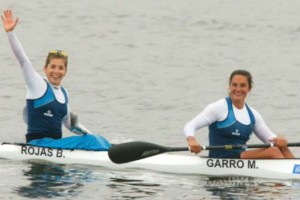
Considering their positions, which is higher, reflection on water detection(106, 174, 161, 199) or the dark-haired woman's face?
the dark-haired woman's face

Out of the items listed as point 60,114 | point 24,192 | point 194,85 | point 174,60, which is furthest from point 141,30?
point 24,192

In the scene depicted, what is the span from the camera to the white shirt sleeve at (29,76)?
16641 millimetres

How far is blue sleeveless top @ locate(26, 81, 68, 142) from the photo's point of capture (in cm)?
1723

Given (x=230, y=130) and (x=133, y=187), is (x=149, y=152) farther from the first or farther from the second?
(x=230, y=130)

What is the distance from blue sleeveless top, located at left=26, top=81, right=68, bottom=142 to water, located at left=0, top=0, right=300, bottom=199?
24.2 inches

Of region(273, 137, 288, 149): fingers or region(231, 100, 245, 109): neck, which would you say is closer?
region(273, 137, 288, 149): fingers

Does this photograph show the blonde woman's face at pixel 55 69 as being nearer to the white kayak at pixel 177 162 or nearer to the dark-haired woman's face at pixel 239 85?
the white kayak at pixel 177 162

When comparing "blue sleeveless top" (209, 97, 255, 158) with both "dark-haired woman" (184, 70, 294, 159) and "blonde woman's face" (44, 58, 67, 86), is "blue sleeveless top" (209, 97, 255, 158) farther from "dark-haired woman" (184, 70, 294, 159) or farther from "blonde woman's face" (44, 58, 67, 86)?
"blonde woman's face" (44, 58, 67, 86)

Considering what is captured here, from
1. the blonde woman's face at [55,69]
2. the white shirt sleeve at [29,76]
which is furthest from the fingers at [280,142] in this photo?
the white shirt sleeve at [29,76]

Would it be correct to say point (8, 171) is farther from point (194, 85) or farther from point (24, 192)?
point (194, 85)

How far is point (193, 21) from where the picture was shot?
40406 mm

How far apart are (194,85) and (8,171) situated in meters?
13.1

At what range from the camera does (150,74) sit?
31125 mm

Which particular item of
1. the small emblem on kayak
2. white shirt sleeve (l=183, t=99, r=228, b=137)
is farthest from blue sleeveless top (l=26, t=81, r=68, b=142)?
white shirt sleeve (l=183, t=99, r=228, b=137)
